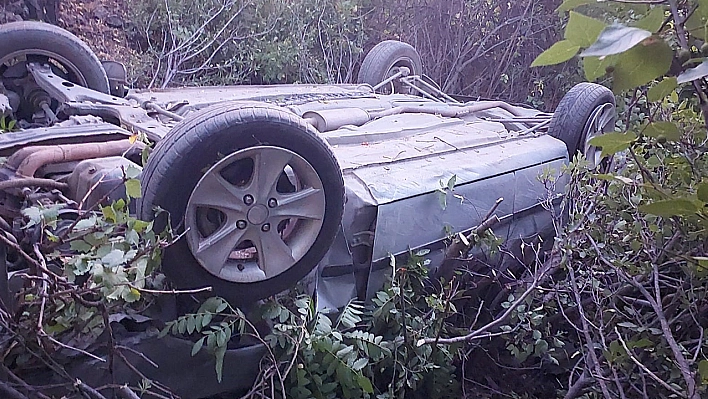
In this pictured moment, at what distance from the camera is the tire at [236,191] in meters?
2.21

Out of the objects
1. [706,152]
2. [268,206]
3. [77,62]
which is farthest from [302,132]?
[77,62]

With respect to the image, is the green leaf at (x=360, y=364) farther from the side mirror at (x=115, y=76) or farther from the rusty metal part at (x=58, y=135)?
the side mirror at (x=115, y=76)

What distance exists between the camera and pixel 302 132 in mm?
2393

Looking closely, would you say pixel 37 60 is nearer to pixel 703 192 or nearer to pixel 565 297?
pixel 565 297

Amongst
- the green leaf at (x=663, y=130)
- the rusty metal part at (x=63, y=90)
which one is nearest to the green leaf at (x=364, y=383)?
the green leaf at (x=663, y=130)

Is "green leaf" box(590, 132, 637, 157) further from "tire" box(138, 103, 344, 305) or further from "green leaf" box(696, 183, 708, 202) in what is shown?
"tire" box(138, 103, 344, 305)

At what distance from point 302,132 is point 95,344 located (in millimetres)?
1032

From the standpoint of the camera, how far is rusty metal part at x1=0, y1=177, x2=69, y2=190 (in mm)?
2146

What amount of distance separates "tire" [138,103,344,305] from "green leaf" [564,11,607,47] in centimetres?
166

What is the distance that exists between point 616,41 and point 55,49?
394cm

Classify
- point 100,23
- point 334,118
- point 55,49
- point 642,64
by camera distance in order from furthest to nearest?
1. point 100,23
2. point 55,49
3. point 334,118
4. point 642,64

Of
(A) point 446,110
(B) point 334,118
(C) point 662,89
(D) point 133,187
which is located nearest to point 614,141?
(C) point 662,89

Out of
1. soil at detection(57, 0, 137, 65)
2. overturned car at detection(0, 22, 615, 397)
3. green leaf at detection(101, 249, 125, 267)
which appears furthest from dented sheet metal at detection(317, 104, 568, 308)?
soil at detection(57, 0, 137, 65)

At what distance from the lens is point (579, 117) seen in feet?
13.1
